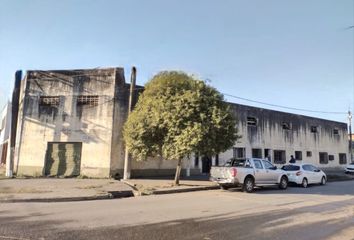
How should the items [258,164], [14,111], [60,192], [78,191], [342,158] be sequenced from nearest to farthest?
1. [60,192]
2. [78,191]
3. [258,164]
4. [14,111]
5. [342,158]

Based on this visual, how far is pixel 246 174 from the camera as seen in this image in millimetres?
18875

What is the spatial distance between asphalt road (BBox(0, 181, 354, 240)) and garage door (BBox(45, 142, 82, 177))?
10193 millimetres


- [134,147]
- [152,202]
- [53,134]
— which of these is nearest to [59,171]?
[53,134]

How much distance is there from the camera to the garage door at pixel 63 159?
23.5 m

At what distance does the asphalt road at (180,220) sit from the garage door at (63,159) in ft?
33.4

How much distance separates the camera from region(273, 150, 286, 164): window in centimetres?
3544

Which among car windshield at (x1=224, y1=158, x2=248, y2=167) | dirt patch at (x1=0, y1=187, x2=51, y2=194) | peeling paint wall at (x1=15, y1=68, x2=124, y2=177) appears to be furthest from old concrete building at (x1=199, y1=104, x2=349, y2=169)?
dirt patch at (x1=0, y1=187, x2=51, y2=194)

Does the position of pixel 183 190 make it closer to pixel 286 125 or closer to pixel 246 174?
pixel 246 174

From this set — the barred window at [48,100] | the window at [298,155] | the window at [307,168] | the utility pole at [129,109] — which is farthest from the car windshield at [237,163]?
the window at [298,155]

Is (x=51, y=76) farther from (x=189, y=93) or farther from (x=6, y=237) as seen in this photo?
(x=6, y=237)

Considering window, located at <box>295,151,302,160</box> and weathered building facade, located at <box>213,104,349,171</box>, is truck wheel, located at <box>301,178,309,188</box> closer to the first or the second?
weathered building facade, located at <box>213,104,349,171</box>

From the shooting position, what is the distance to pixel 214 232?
8.81m

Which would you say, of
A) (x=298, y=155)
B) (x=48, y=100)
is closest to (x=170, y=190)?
(x=48, y=100)

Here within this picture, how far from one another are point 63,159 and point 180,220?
1532cm
